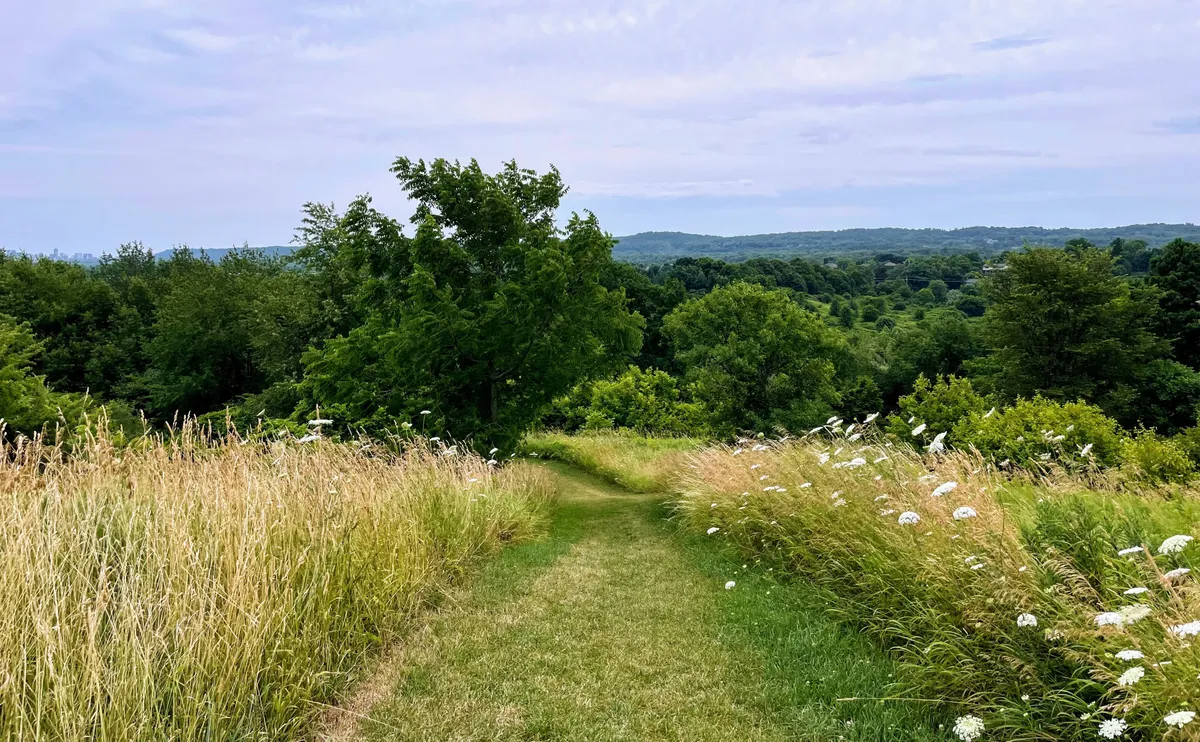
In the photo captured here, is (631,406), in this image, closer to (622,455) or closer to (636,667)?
(622,455)

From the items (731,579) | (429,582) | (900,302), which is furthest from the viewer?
(900,302)

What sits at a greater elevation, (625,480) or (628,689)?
(628,689)

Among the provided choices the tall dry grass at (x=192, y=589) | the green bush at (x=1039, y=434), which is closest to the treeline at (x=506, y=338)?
the tall dry grass at (x=192, y=589)

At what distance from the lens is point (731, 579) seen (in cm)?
596

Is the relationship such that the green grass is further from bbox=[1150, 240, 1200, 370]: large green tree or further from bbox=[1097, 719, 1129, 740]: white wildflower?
bbox=[1150, 240, 1200, 370]: large green tree

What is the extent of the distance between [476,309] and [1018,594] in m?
8.92

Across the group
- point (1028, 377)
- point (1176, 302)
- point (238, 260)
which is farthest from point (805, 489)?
point (238, 260)

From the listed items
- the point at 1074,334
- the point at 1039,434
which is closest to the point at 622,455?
the point at 1039,434

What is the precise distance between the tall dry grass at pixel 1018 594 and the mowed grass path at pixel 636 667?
325 mm

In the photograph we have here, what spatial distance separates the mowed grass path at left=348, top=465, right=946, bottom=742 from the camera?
10.4 feet

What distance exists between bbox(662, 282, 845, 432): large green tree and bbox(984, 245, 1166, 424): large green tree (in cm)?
1964

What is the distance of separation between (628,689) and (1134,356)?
34771 mm

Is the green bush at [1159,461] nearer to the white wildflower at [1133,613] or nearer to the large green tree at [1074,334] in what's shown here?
A: the white wildflower at [1133,613]

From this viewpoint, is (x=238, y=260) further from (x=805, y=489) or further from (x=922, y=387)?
(x=805, y=489)
